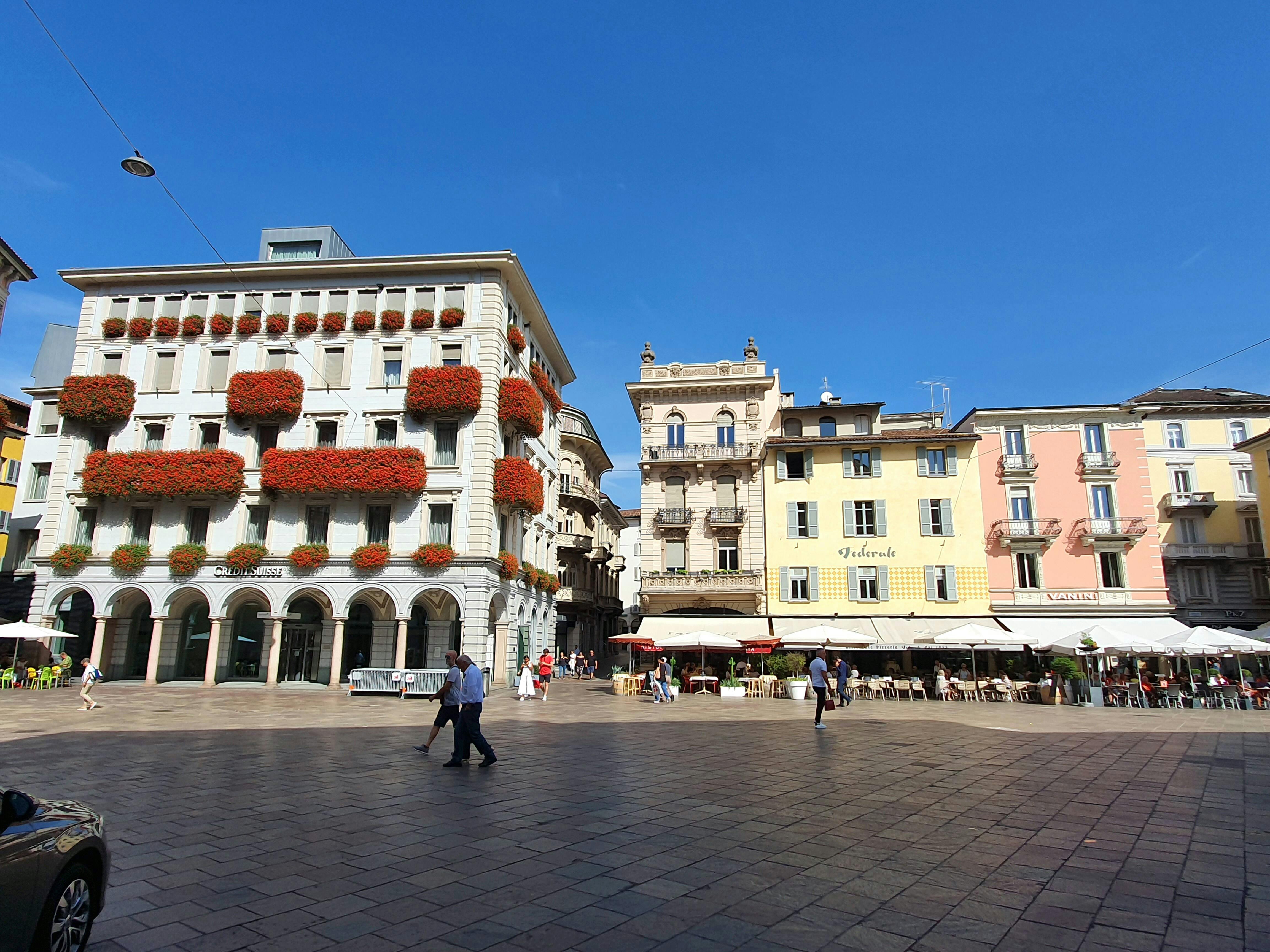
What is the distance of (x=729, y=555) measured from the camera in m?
40.5

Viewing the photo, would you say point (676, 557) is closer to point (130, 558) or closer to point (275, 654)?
point (275, 654)

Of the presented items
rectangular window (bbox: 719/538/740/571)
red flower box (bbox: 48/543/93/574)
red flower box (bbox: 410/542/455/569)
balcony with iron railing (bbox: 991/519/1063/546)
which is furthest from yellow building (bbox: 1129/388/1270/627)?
red flower box (bbox: 48/543/93/574)

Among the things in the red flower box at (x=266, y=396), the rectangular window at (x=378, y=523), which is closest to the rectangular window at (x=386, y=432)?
the rectangular window at (x=378, y=523)

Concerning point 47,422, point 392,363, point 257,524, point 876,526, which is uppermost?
point 392,363

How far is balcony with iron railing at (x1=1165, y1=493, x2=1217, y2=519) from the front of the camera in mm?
42344

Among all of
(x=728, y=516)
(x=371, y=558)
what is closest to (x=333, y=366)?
(x=371, y=558)

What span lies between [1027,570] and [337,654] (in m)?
32.1

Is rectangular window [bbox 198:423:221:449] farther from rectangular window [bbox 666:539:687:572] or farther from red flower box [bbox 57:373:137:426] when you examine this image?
rectangular window [bbox 666:539:687:572]

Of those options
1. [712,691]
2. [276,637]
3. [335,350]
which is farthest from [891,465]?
[276,637]

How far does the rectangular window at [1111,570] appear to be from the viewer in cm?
3766

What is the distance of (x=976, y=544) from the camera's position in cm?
3778

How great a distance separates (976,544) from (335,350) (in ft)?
103

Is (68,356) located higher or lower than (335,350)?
higher

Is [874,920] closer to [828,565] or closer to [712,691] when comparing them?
[712,691]
